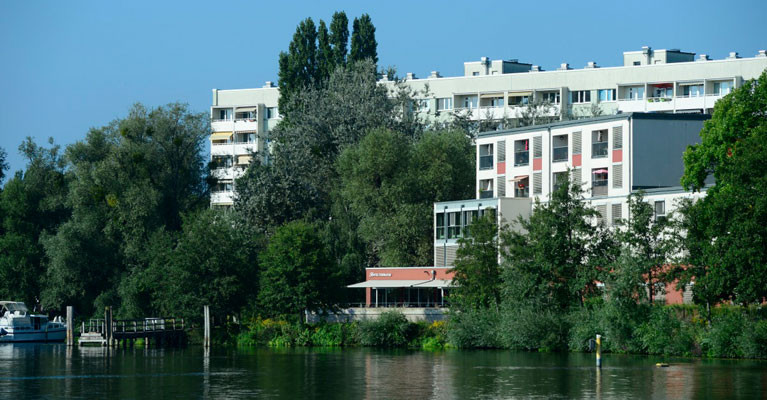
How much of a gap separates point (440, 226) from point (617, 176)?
15788 mm

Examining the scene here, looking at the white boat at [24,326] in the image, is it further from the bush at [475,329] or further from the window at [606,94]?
the window at [606,94]

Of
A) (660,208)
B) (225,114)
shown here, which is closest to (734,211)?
(660,208)

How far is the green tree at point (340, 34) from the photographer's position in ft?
412

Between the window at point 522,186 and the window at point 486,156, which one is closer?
the window at point 522,186

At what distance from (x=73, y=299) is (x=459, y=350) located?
41507mm

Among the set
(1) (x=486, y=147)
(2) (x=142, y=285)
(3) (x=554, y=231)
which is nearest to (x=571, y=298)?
(3) (x=554, y=231)

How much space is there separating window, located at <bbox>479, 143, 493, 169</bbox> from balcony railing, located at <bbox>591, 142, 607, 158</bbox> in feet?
36.2

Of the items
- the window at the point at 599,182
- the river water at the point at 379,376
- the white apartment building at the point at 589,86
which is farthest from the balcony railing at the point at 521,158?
the river water at the point at 379,376

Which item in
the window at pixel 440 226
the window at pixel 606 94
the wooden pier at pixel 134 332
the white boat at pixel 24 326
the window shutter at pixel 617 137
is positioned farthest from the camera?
the window at pixel 606 94

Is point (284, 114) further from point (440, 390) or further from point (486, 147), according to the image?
point (440, 390)

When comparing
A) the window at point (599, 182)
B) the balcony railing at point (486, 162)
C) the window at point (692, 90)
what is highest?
Answer: the window at point (692, 90)

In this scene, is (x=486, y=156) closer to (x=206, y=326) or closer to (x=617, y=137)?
(x=617, y=137)

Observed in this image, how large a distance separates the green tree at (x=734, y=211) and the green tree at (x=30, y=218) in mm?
62924

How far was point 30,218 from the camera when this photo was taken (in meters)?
112
